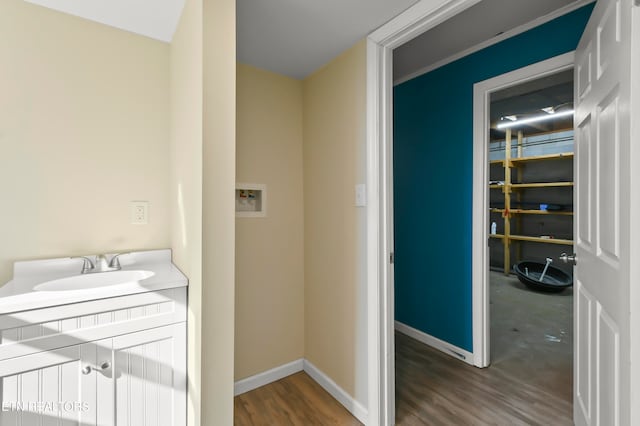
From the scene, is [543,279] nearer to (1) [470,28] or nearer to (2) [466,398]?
(2) [466,398]

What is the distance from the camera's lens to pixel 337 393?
79.2 inches

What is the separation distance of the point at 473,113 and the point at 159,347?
8.43 ft

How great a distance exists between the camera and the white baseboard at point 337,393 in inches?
71.5

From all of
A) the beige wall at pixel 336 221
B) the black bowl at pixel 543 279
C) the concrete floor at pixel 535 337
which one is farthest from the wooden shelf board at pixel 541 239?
the beige wall at pixel 336 221

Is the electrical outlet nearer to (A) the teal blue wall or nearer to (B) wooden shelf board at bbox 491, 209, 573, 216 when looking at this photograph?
(A) the teal blue wall

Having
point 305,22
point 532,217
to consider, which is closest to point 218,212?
point 305,22

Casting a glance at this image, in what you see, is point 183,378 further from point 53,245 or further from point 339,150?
point 339,150

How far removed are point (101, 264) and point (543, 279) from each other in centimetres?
563

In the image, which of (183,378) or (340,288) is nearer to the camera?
(183,378)

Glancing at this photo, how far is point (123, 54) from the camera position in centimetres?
173

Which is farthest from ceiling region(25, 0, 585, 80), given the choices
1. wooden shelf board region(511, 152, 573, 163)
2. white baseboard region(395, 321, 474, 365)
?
wooden shelf board region(511, 152, 573, 163)

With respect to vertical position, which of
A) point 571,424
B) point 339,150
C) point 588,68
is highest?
point 588,68

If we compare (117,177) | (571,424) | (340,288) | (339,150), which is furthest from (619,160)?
(117,177)

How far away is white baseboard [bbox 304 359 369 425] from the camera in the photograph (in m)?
1.82
